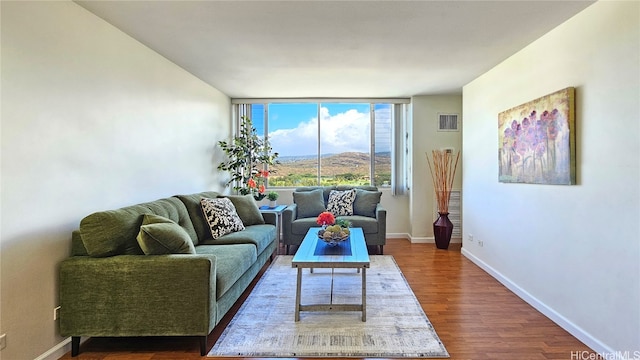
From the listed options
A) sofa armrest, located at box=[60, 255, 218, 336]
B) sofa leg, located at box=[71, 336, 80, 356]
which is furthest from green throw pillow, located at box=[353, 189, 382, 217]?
Result: sofa leg, located at box=[71, 336, 80, 356]

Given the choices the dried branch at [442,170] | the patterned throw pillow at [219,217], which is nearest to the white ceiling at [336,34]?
the dried branch at [442,170]

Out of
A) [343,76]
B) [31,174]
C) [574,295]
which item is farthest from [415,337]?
[343,76]

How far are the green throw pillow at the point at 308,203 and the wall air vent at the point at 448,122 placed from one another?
92.9 inches

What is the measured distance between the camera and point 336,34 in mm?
2859

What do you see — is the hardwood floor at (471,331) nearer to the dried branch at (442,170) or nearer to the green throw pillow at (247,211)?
the green throw pillow at (247,211)

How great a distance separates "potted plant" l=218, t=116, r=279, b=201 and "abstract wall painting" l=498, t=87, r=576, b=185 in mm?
3455

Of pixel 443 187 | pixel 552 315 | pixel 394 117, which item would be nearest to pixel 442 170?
pixel 443 187

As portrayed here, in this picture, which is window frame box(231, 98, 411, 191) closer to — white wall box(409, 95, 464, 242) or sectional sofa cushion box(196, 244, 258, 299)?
white wall box(409, 95, 464, 242)

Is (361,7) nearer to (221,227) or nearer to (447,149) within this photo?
(221,227)

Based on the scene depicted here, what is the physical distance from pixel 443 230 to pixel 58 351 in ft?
15.2

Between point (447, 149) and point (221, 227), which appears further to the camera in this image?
point (447, 149)

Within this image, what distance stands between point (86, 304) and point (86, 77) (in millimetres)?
1623

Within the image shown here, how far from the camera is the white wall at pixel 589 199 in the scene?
2.05 m

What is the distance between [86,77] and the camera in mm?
2473
